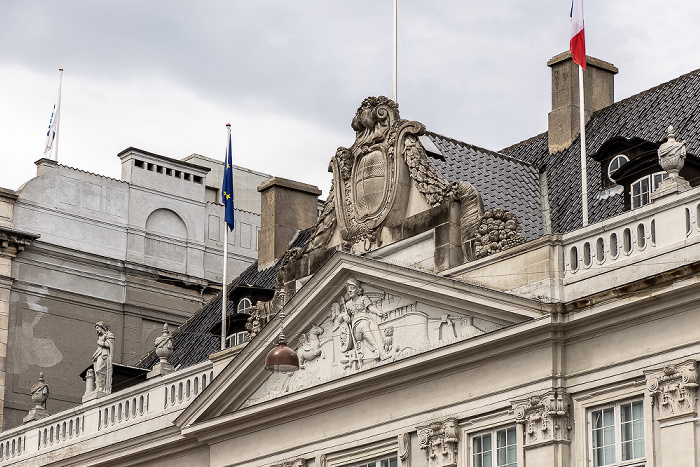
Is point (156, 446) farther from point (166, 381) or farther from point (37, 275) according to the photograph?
point (37, 275)

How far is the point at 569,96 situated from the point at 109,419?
1377 cm

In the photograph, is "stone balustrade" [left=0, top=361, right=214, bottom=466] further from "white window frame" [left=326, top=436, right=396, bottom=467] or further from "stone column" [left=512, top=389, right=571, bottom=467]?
"stone column" [left=512, top=389, right=571, bottom=467]

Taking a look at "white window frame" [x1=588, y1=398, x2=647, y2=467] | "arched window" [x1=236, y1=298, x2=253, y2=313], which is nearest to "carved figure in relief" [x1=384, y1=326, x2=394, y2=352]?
"white window frame" [x1=588, y1=398, x2=647, y2=467]

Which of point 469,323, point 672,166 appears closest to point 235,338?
point 469,323

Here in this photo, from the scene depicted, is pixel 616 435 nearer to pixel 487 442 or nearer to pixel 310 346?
pixel 487 442

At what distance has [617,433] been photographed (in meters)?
31.8

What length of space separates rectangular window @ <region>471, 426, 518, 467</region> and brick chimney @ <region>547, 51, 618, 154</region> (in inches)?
435

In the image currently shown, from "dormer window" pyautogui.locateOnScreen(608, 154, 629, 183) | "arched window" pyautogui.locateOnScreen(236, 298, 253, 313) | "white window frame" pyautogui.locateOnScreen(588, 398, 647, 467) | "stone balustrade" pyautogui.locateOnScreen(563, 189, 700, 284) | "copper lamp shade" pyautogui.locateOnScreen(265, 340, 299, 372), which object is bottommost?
"white window frame" pyautogui.locateOnScreen(588, 398, 647, 467)

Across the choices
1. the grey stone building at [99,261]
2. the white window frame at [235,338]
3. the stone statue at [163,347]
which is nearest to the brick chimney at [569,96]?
the white window frame at [235,338]

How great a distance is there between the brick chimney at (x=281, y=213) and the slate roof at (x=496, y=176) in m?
10.5

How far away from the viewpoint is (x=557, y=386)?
33.0 meters

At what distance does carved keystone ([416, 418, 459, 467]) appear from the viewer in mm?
34625

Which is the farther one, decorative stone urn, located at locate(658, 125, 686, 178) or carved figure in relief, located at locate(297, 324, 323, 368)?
carved figure in relief, located at locate(297, 324, 323, 368)

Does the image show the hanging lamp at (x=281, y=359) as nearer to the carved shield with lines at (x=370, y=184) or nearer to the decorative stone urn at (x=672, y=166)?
the carved shield with lines at (x=370, y=184)
